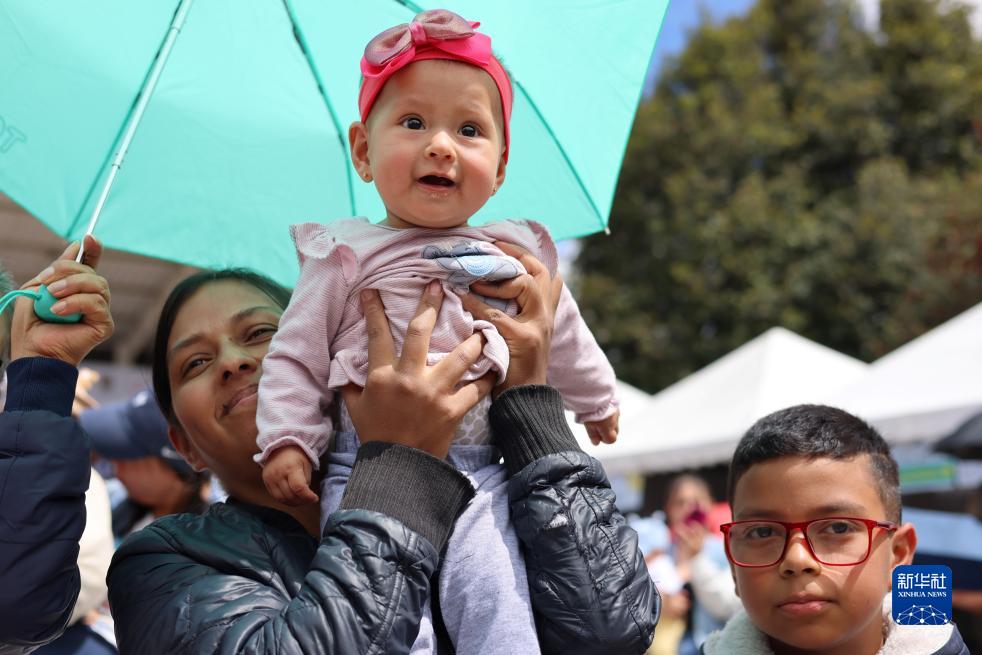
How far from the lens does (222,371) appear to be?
2072 mm

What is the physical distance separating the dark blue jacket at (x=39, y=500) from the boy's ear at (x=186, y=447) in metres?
0.45

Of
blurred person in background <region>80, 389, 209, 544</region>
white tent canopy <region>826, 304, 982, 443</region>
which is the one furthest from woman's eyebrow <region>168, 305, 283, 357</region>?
white tent canopy <region>826, 304, 982, 443</region>

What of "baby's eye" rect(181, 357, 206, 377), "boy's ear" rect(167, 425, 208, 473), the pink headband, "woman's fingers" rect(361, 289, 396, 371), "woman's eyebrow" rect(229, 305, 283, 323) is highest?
the pink headband

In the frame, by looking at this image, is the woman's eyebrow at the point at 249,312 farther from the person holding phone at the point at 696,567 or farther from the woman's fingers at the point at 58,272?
the person holding phone at the point at 696,567

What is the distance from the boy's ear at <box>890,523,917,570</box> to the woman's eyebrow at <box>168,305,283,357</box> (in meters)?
1.51

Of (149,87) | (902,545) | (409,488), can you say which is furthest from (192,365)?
(902,545)

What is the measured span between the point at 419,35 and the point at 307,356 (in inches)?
25.6

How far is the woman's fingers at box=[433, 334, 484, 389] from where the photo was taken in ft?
5.80

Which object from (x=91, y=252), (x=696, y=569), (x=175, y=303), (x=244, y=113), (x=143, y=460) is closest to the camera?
(x=91, y=252)

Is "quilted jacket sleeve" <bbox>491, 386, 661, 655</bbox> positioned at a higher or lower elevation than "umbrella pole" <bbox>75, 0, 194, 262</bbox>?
lower

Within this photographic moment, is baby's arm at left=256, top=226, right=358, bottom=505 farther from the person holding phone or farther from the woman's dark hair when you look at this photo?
the person holding phone

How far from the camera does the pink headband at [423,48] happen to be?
1921mm

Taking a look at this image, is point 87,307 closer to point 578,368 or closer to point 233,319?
point 233,319

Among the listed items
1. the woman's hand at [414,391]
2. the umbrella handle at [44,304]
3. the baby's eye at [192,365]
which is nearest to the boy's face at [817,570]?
the woman's hand at [414,391]
